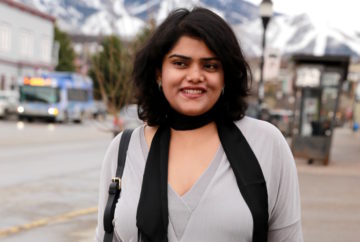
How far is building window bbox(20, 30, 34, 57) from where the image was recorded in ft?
200

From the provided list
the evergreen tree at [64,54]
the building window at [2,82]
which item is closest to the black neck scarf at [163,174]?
the building window at [2,82]

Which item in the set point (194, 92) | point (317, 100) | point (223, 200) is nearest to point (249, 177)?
Answer: point (223, 200)

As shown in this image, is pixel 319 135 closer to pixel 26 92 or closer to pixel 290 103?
pixel 26 92

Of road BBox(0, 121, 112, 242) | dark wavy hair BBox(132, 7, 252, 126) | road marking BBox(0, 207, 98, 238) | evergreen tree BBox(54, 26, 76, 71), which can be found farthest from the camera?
evergreen tree BBox(54, 26, 76, 71)

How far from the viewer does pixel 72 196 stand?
1163cm

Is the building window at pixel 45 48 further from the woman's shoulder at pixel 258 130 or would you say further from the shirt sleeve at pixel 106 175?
the woman's shoulder at pixel 258 130

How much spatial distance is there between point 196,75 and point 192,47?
0.10 meters

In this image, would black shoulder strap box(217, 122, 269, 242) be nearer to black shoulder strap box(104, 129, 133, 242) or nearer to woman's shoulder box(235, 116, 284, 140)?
woman's shoulder box(235, 116, 284, 140)

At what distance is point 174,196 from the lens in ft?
8.37

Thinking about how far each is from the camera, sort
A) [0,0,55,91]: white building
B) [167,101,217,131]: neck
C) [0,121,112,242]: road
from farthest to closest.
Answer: [0,0,55,91]: white building < [0,121,112,242]: road < [167,101,217,131]: neck

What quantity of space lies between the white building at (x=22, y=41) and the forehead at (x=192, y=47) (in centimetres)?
5269

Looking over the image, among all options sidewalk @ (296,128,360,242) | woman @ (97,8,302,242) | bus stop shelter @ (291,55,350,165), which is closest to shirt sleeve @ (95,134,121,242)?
woman @ (97,8,302,242)

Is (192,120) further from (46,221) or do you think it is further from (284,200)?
(46,221)

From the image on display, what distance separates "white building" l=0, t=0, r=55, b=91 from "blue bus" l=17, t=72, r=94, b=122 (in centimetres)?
1166
